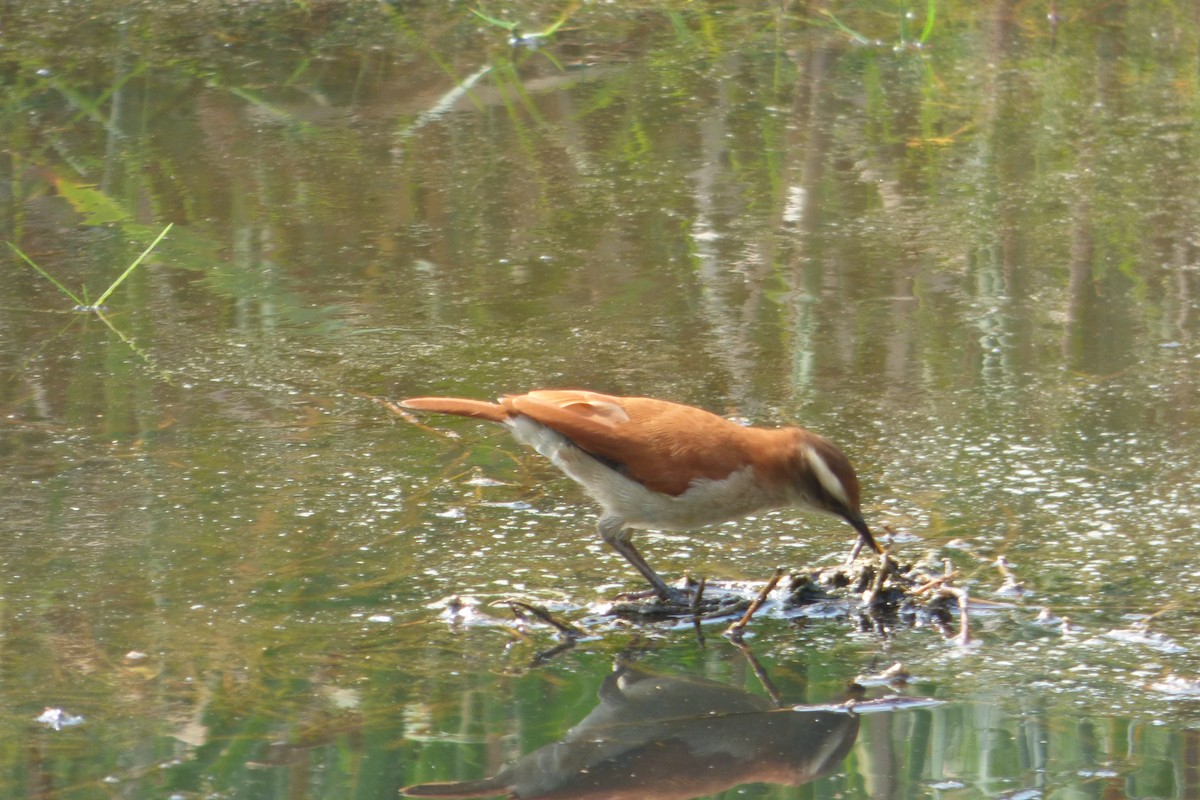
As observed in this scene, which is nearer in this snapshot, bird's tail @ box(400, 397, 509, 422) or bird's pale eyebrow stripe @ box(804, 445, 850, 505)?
bird's pale eyebrow stripe @ box(804, 445, 850, 505)

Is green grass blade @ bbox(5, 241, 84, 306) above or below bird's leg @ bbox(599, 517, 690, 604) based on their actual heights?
above

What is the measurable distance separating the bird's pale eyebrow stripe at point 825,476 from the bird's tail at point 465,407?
2.70 feet

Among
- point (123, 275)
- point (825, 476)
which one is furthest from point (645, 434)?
point (123, 275)

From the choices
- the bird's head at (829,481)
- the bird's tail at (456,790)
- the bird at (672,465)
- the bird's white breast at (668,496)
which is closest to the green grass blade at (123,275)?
the bird at (672,465)

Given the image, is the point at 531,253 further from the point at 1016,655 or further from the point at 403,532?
the point at 1016,655

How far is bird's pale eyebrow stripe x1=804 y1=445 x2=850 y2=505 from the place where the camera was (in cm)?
413

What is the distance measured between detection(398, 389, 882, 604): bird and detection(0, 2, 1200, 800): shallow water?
17 cm

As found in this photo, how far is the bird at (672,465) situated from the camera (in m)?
4.20

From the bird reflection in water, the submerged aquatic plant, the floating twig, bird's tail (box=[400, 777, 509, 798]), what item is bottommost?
bird's tail (box=[400, 777, 509, 798])

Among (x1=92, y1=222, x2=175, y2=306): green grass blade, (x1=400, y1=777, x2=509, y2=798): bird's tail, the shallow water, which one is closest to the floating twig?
the shallow water

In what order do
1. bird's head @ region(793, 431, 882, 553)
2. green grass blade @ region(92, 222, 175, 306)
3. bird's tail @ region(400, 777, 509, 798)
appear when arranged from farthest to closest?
green grass blade @ region(92, 222, 175, 306)
bird's head @ region(793, 431, 882, 553)
bird's tail @ region(400, 777, 509, 798)

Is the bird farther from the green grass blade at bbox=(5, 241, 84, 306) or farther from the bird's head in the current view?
the green grass blade at bbox=(5, 241, 84, 306)

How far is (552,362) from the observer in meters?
5.57

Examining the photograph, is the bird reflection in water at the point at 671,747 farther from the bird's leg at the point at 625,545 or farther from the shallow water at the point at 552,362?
the bird's leg at the point at 625,545
